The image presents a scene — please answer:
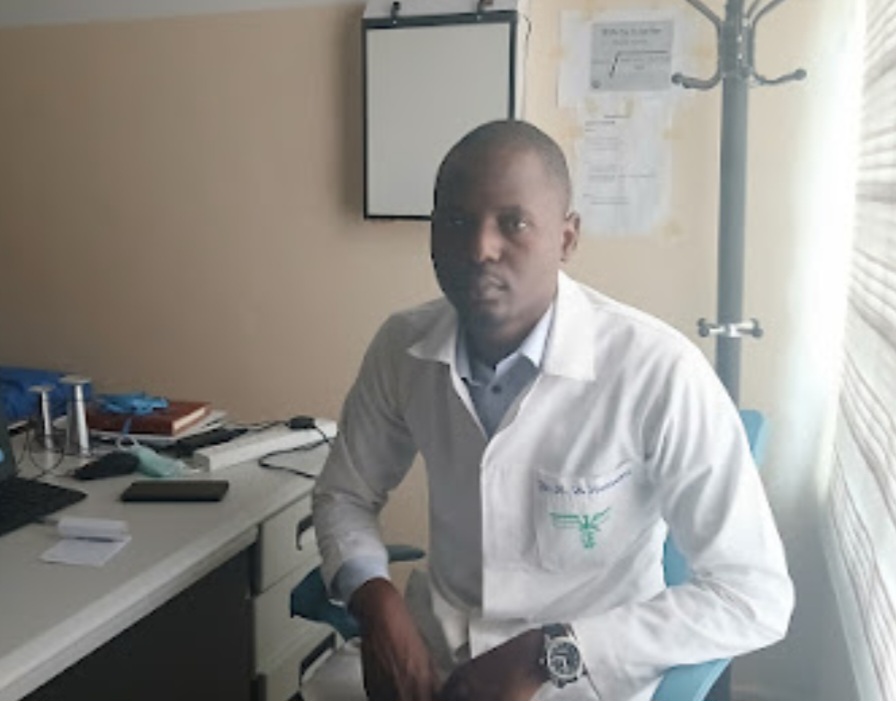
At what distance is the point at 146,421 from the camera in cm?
188

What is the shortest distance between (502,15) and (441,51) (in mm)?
182

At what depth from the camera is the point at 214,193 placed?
264 cm

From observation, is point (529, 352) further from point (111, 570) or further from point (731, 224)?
point (731, 224)

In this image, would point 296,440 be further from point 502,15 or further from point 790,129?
point 790,129

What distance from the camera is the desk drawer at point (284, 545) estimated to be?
1.58 meters

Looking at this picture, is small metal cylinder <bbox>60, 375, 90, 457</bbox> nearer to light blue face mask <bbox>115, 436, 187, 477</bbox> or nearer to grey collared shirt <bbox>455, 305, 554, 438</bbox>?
light blue face mask <bbox>115, 436, 187, 477</bbox>

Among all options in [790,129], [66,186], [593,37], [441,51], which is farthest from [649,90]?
[66,186]

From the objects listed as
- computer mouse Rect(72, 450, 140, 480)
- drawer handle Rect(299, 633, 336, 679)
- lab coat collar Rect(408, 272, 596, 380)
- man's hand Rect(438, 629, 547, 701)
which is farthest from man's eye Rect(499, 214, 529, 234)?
drawer handle Rect(299, 633, 336, 679)

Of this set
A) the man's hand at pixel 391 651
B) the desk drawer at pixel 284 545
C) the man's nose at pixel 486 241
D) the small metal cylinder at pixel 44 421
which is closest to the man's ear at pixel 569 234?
the man's nose at pixel 486 241

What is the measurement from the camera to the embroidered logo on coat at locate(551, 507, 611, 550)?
4.08ft

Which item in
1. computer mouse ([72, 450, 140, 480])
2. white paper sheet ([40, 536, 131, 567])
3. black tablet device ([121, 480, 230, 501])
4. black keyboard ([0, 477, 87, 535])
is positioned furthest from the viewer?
computer mouse ([72, 450, 140, 480])

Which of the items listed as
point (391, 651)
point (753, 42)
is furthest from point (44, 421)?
point (753, 42)

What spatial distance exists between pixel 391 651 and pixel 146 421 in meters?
0.88

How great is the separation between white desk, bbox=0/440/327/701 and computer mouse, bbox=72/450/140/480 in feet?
0.06
